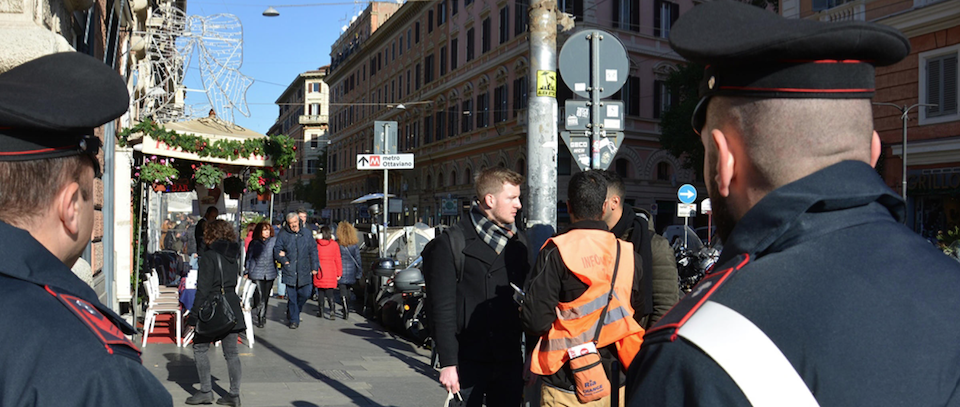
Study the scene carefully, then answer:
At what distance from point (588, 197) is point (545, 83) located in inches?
133

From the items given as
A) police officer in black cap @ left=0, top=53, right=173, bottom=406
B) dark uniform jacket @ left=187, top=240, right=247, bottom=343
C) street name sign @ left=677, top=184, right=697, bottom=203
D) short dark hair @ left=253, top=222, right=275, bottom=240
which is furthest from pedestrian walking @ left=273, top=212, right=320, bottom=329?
street name sign @ left=677, top=184, right=697, bottom=203

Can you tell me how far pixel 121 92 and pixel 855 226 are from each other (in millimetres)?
1466

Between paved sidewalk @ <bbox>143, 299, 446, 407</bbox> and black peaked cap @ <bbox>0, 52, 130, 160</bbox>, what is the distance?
619 cm

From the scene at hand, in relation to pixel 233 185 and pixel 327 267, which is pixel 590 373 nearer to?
pixel 327 267

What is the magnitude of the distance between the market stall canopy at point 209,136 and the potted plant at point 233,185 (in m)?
1.96

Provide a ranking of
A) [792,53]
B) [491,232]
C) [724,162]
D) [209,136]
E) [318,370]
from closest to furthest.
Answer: [792,53]
[724,162]
[491,232]
[318,370]
[209,136]

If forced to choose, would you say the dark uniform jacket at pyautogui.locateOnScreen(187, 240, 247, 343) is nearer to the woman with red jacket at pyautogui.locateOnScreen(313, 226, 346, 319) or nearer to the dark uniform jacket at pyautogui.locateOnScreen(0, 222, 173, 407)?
the dark uniform jacket at pyautogui.locateOnScreen(0, 222, 173, 407)

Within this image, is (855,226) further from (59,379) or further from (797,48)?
(59,379)

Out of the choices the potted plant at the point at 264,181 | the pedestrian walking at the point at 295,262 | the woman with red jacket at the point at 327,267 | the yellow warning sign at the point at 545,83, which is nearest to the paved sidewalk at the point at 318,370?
the pedestrian walking at the point at 295,262

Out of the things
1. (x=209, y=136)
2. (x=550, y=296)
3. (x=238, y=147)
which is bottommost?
(x=550, y=296)

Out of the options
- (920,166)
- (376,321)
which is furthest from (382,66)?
(376,321)

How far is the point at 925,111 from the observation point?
23000mm

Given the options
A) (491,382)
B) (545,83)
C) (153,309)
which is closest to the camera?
(491,382)

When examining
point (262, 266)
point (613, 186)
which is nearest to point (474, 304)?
point (613, 186)
